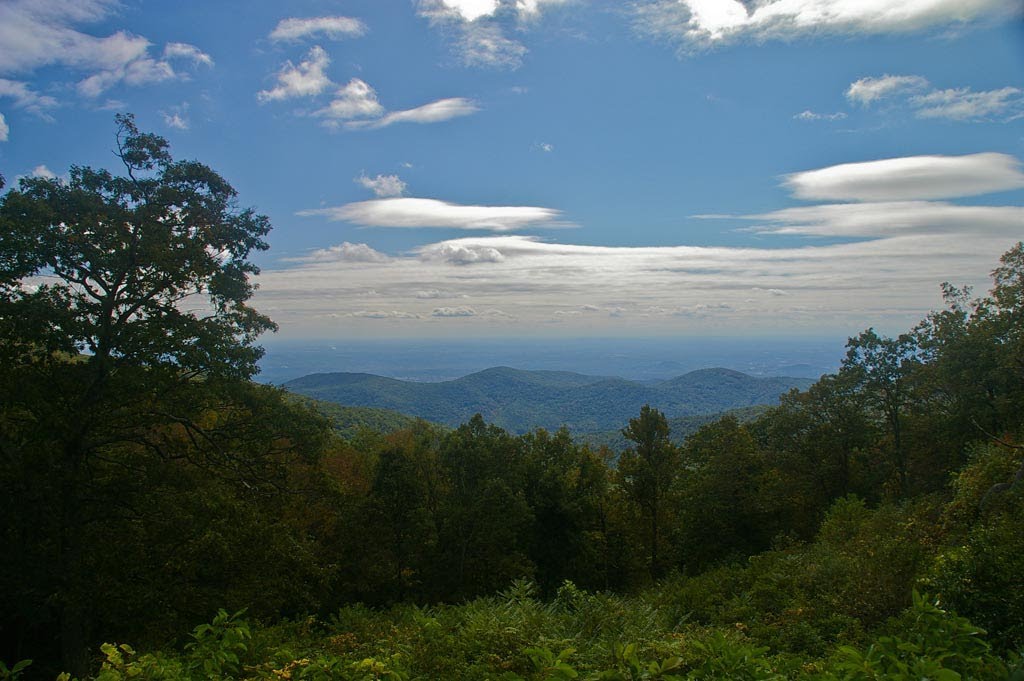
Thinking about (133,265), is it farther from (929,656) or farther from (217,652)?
(929,656)

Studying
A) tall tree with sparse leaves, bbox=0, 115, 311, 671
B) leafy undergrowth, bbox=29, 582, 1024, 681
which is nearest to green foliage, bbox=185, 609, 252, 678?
leafy undergrowth, bbox=29, 582, 1024, 681

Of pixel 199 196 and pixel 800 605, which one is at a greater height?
pixel 199 196

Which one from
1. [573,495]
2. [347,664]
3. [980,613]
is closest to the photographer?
[347,664]

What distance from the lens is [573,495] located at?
25609 mm

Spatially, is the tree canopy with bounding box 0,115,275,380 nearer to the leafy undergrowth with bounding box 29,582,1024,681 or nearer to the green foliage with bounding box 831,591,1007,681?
the leafy undergrowth with bounding box 29,582,1024,681

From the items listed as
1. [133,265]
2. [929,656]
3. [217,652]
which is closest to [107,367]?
[133,265]

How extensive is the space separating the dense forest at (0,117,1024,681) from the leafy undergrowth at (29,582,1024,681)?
5 centimetres

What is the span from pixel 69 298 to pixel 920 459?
31.2 meters

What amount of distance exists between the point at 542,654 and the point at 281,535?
1048 centimetres

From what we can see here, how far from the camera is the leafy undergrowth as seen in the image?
4090 millimetres

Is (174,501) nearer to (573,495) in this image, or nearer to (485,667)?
(485,667)

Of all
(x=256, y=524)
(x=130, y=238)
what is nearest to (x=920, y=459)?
(x=256, y=524)

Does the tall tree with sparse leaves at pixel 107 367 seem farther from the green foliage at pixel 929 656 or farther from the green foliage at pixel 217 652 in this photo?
the green foliage at pixel 929 656

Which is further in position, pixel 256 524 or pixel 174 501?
pixel 256 524
